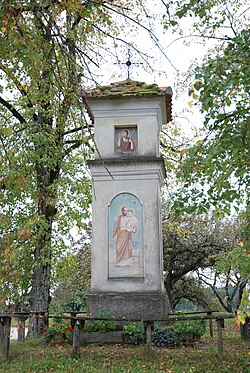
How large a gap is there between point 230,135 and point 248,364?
11.4 feet

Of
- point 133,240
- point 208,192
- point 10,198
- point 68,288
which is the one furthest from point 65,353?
point 68,288

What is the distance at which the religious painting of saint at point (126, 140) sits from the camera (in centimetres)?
1026

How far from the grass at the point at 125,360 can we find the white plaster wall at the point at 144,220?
4.45ft

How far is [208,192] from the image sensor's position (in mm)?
7227

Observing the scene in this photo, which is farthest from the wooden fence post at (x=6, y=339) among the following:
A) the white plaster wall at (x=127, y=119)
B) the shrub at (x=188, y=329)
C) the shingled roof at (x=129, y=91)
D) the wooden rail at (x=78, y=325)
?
the shingled roof at (x=129, y=91)

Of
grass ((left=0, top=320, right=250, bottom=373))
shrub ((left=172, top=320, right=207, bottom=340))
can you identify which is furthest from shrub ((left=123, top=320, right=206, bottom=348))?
grass ((left=0, top=320, right=250, bottom=373))

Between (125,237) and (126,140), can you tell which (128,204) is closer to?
(125,237)

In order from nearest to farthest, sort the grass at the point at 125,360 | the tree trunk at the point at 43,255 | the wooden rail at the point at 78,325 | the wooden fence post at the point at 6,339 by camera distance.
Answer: the grass at the point at 125,360
the wooden rail at the point at 78,325
the wooden fence post at the point at 6,339
the tree trunk at the point at 43,255

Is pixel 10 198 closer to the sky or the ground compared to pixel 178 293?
closer to the sky

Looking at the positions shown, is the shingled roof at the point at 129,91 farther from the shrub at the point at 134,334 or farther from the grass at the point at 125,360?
the grass at the point at 125,360

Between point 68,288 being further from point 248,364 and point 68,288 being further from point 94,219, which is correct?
point 248,364

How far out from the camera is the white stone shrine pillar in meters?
9.23

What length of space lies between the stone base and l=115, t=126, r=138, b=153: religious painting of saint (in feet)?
10.2

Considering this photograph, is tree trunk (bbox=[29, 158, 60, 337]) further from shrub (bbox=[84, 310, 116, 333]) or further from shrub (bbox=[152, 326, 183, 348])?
shrub (bbox=[152, 326, 183, 348])
